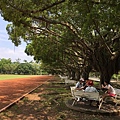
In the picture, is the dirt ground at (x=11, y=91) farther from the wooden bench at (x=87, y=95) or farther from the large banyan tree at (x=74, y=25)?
the large banyan tree at (x=74, y=25)

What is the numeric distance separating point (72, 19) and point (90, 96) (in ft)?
19.7

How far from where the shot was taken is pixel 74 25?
14.5 m

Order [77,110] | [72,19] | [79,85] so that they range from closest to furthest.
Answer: [77,110] < [79,85] < [72,19]

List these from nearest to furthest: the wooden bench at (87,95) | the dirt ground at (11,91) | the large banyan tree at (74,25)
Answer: the large banyan tree at (74,25), the wooden bench at (87,95), the dirt ground at (11,91)

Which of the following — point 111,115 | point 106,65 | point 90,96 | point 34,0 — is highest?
point 34,0

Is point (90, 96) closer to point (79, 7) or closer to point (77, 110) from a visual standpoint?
point (77, 110)

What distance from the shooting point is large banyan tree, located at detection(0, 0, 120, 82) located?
8352 mm

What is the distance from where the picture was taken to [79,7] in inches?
359

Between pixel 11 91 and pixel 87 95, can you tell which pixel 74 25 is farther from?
pixel 11 91

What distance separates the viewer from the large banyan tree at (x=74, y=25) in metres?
8.35

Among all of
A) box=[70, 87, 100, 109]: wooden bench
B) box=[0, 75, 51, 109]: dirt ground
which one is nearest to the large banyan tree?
box=[70, 87, 100, 109]: wooden bench

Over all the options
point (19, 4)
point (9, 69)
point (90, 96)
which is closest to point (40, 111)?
point (90, 96)

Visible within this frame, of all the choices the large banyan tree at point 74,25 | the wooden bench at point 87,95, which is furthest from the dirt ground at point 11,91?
the large banyan tree at point 74,25

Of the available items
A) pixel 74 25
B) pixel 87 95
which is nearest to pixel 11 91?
pixel 74 25
